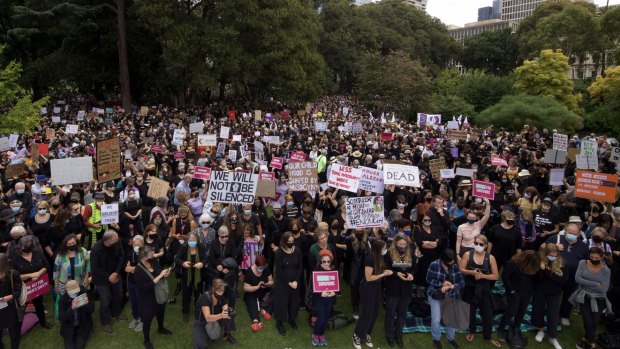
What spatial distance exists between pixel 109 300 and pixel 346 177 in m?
5.24

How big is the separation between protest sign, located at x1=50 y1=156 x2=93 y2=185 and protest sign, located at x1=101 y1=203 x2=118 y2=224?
107 inches

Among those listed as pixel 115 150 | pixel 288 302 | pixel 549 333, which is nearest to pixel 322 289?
pixel 288 302

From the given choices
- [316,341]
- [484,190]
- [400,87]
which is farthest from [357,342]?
[400,87]

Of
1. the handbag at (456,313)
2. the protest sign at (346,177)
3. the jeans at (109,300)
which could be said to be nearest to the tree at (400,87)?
the protest sign at (346,177)

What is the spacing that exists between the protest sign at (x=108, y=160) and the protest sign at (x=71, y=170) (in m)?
0.29

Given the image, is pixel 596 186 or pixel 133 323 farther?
pixel 596 186

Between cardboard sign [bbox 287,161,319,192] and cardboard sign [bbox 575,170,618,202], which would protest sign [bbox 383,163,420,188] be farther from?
cardboard sign [bbox 575,170,618,202]

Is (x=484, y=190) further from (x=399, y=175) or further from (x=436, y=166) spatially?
(x=436, y=166)

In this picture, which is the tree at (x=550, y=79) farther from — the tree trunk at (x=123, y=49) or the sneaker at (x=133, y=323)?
the sneaker at (x=133, y=323)

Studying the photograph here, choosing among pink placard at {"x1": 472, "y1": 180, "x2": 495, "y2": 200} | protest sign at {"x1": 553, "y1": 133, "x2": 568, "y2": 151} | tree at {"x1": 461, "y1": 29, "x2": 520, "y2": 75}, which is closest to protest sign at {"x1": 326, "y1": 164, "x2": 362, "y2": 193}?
pink placard at {"x1": 472, "y1": 180, "x2": 495, "y2": 200}

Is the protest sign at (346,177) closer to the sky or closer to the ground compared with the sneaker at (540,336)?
closer to the sky

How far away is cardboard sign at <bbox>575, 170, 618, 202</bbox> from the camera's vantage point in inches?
357

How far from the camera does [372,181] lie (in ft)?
34.6

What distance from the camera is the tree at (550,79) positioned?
37781 millimetres
